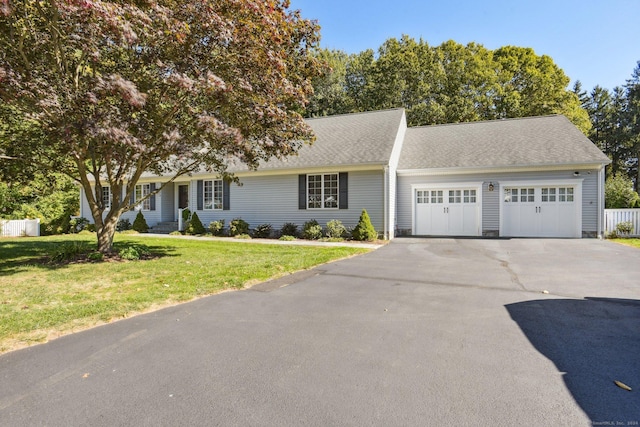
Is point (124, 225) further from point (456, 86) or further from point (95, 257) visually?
point (456, 86)

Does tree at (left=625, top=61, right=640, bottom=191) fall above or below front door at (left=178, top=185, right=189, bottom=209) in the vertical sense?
above

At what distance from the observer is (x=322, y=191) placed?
1502 cm

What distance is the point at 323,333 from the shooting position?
390 centimetres

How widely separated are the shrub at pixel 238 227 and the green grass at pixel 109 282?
4.80 metres

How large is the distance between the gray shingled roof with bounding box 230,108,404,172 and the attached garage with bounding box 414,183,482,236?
8.69 ft

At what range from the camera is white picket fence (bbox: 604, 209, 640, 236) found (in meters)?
13.6

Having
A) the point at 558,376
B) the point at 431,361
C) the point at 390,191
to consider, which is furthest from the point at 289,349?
the point at 390,191

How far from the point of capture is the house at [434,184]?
13.5 m

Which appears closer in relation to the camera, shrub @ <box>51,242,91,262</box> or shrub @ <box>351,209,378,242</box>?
shrub @ <box>51,242,91,262</box>

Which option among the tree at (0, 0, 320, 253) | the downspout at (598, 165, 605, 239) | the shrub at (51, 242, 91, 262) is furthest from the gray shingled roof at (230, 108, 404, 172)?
the downspout at (598, 165, 605, 239)

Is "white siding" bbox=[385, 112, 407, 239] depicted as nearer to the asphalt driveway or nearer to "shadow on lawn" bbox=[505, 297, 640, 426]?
the asphalt driveway

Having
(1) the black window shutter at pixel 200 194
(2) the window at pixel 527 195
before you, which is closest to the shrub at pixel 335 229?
(1) the black window shutter at pixel 200 194

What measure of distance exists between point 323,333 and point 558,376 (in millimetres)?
2151

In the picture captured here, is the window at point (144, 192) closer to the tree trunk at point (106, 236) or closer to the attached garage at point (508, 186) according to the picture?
the tree trunk at point (106, 236)
